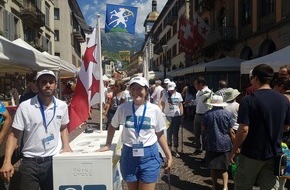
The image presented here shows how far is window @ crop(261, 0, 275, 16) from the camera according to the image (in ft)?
55.3

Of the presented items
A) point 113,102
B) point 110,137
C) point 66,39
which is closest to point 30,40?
point 66,39

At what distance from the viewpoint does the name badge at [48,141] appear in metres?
3.33

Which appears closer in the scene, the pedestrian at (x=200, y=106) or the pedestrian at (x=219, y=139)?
the pedestrian at (x=219, y=139)

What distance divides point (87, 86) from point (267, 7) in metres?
15.1

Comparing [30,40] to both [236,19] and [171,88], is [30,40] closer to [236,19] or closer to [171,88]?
[236,19]

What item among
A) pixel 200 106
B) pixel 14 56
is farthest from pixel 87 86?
pixel 200 106

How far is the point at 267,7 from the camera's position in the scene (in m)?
17.5

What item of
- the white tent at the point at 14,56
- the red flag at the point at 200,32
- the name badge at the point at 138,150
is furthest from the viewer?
the red flag at the point at 200,32

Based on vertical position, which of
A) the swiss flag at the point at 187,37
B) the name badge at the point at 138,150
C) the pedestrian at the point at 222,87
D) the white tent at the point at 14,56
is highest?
the swiss flag at the point at 187,37

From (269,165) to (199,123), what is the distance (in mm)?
4317

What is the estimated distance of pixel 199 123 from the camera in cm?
784

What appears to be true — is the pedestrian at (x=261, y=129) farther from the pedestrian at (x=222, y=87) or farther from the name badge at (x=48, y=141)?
the pedestrian at (x=222, y=87)

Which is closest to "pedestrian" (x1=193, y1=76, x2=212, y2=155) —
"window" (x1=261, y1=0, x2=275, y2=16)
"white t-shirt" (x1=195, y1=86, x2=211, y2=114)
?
"white t-shirt" (x1=195, y1=86, x2=211, y2=114)

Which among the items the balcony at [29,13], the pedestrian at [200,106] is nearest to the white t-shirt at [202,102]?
the pedestrian at [200,106]
